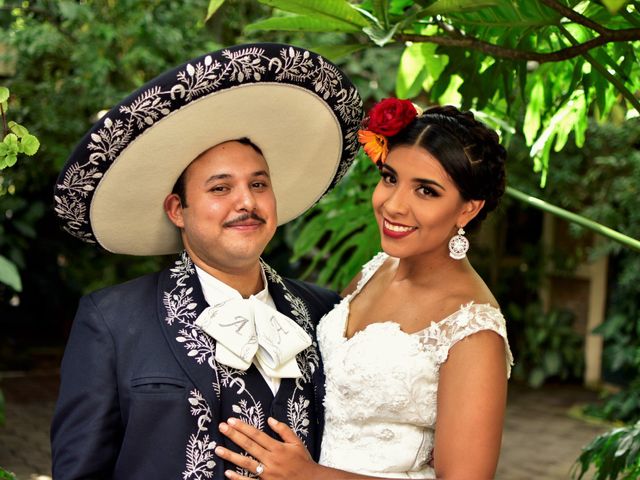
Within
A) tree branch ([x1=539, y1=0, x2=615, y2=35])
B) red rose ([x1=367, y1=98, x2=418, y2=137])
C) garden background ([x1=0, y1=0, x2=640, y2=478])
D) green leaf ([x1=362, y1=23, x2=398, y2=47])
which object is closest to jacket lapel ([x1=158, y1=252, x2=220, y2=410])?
garden background ([x1=0, y1=0, x2=640, y2=478])

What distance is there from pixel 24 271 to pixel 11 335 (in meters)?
0.90

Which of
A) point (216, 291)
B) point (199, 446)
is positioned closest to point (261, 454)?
point (199, 446)

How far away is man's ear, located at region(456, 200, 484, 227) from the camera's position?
2.22 m

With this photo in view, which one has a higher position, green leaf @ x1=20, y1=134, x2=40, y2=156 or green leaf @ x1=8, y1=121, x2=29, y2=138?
green leaf @ x1=8, y1=121, x2=29, y2=138

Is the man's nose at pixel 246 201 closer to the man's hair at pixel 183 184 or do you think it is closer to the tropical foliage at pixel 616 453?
the man's hair at pixel 183 184

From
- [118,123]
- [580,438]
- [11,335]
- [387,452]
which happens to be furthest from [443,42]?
[11,335]

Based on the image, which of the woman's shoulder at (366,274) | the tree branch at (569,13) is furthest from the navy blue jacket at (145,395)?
the tree branch at (569,13)

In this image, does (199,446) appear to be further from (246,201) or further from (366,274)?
(366,274)

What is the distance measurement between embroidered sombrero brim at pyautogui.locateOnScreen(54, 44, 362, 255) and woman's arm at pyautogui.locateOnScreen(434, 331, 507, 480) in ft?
2.39

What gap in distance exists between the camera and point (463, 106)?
269 cm

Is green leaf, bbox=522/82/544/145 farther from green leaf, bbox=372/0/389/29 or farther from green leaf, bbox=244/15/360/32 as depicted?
green leaf, bbox=372/0/389/29

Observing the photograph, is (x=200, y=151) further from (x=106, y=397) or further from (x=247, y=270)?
(x=106, y=397)

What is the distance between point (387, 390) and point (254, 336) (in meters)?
0.37

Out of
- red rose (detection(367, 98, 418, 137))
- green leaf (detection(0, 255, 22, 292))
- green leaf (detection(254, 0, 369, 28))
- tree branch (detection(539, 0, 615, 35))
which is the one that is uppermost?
tree branch (detection(539, 0, 615, 35))
